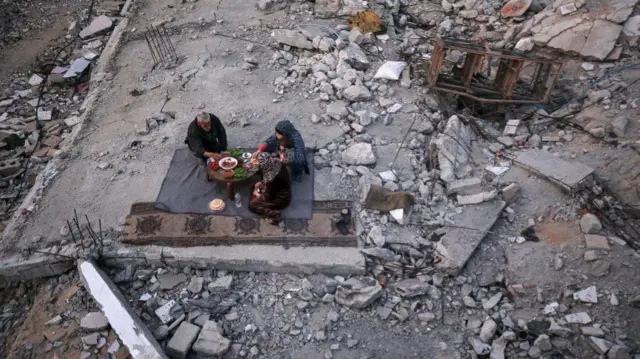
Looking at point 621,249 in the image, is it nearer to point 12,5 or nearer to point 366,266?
point 366,266

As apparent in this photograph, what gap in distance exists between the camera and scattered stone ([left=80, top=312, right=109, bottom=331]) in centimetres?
495

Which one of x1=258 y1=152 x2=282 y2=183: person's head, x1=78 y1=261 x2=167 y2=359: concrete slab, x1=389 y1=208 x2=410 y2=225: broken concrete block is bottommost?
x1=78 y1=261 x2=167 y2=359: concrete slab

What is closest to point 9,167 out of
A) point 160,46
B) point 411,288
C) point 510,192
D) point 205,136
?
point 160,46

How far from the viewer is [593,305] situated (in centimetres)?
482

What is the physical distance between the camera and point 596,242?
5.23 meters

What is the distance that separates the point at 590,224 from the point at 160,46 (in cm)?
899

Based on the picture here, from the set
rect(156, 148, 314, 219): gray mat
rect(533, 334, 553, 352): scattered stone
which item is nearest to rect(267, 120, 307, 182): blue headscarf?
rect(156, 148, 314, 219): gray mat

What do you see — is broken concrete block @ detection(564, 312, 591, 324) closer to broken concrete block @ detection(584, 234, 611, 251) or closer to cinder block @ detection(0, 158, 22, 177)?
broken concrete block @ detection(584, 234, 611, 251)

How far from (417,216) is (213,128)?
328 cm

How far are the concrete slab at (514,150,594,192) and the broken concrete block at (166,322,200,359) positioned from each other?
513cm

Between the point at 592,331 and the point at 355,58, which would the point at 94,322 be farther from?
the point at 355,58

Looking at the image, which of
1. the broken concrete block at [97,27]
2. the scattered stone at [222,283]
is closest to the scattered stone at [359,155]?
the scattered stone at [222,283]

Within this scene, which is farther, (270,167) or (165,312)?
(270,167)

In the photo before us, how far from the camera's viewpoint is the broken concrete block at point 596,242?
5172mm
